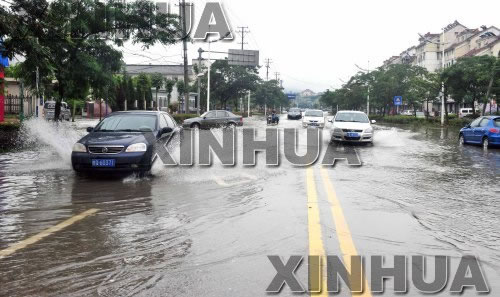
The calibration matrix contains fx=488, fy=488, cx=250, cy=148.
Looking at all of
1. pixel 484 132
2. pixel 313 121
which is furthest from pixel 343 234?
pixel 313 121

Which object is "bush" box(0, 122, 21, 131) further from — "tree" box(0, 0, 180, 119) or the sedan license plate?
the sedan license plate

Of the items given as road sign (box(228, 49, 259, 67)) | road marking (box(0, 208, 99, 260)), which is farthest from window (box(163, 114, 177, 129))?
road sign (box(228, 49, 259, 67))

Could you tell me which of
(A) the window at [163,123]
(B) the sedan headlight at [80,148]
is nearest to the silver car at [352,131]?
(A) the window at [163,123]

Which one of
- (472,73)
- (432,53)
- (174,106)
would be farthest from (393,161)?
(432,53)

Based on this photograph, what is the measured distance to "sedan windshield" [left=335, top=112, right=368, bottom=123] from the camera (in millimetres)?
20344

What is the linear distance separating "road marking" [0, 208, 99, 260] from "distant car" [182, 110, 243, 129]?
24675 millimetres

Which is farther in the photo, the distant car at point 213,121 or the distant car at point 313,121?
the distant car at point 313,121

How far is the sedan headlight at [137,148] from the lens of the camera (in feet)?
33.0

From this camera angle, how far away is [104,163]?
32.5 ft

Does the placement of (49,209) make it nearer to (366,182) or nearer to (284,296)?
(284,296)

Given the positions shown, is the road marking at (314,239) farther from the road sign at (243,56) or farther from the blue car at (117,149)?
the road sign at (243,56)

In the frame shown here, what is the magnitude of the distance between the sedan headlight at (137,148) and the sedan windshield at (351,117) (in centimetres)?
1189

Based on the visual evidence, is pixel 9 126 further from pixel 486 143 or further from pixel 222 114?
pixel 486 143

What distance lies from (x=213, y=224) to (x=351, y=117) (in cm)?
1548
